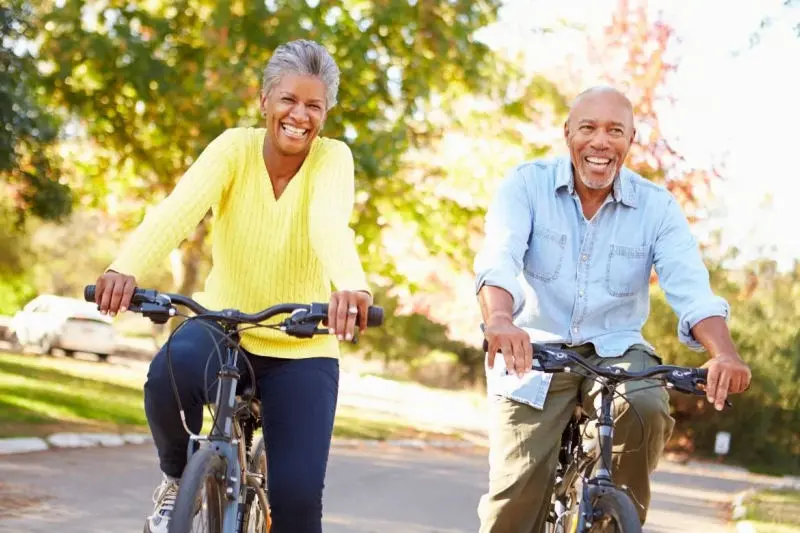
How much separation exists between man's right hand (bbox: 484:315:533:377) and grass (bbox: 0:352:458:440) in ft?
29.2

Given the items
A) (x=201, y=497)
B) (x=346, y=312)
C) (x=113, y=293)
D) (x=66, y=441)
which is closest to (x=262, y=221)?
(x=113, y=293)

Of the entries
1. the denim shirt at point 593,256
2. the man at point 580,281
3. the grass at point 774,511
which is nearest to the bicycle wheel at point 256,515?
the man at point 580,281

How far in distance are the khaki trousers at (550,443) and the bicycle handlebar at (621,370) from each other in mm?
349

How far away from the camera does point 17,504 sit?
27.7ft

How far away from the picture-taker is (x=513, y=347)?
3910 millimetres

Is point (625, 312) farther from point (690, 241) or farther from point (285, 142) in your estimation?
point (285, 142)

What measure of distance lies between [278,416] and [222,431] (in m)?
0.40

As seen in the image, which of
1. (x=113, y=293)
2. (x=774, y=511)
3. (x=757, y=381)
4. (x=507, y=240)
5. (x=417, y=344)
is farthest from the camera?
(x=417, y=344)

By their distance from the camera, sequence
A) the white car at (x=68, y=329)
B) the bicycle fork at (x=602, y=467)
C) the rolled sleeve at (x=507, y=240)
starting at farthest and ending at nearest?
the white car at (x=68, y=329), the rolled sleeve at (x=507, y=240), the bicycle fork at (x=602, y=467)

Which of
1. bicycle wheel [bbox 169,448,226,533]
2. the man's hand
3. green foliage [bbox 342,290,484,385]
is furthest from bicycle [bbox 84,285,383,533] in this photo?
green foliage [bbox 342,290,484,385]

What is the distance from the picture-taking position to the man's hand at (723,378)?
4.04m

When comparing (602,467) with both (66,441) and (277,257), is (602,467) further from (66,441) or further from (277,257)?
(66,441)

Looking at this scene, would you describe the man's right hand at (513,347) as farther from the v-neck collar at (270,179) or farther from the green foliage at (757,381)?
the green foliage at (757,381)

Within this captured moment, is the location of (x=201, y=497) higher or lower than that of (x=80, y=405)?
higher
